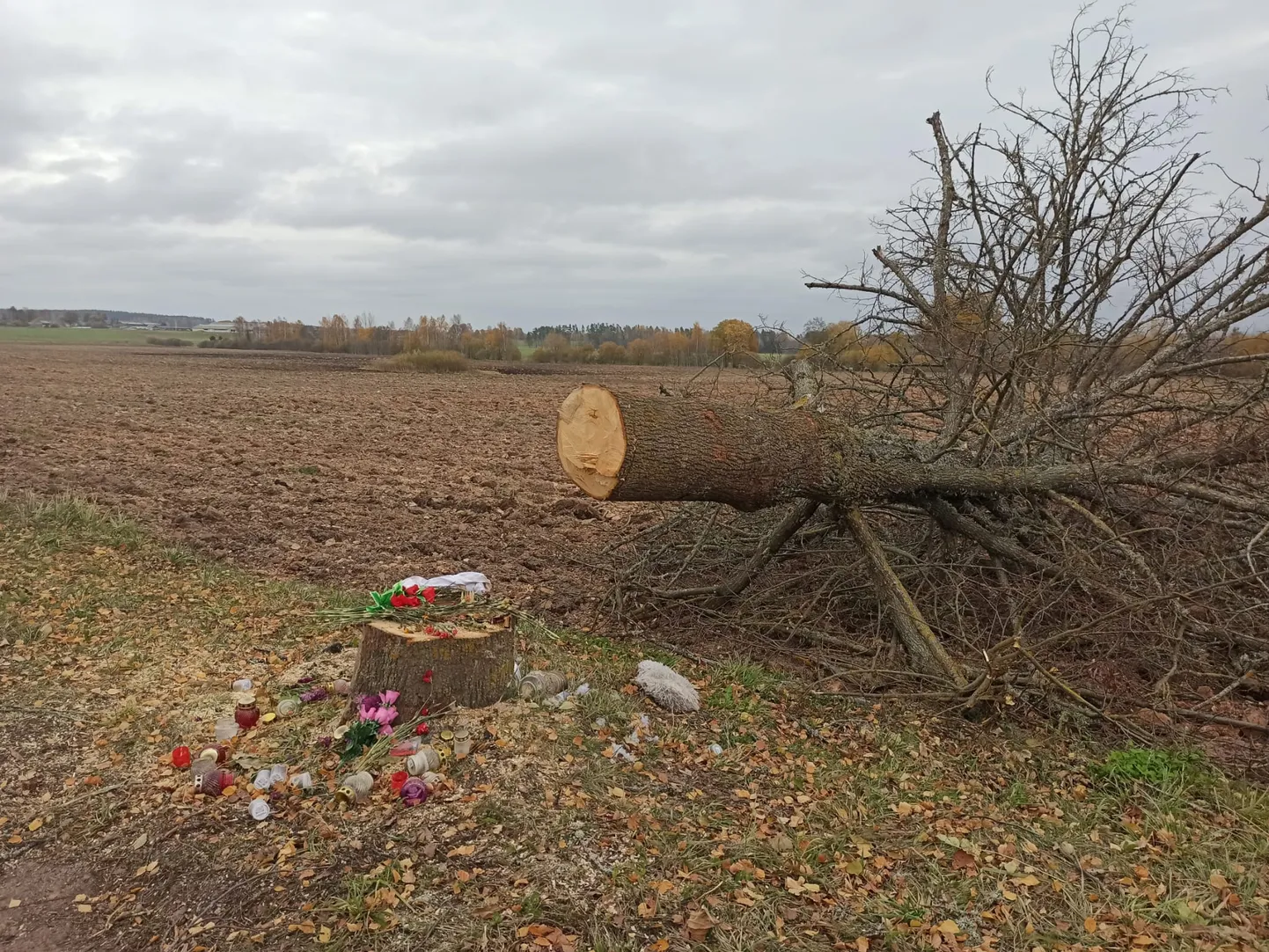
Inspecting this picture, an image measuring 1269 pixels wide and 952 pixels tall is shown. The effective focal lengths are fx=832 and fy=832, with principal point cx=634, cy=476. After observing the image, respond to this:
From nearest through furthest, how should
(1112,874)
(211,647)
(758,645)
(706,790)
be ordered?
(1112,874), (706,790), (211,647), (758,645)

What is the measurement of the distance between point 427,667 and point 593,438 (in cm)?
125

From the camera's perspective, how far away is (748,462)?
13.6ft

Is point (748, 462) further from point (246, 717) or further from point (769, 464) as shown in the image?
point (246, 717)

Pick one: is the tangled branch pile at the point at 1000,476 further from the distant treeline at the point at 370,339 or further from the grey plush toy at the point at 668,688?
the distant treeline at the point at 370,339

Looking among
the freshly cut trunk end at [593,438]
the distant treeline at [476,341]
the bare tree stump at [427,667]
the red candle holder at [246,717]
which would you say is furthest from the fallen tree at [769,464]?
the distant treeline at [476,341]

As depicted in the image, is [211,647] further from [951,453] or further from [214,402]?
[214,402]

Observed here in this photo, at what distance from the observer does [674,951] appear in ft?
8.16

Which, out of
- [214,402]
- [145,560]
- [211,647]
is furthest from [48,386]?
[211,647]

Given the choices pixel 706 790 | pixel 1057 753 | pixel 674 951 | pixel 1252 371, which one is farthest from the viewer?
pixel 1252 371

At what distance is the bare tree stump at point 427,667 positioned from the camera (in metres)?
3.63

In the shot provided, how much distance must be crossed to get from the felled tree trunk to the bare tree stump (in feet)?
2.94

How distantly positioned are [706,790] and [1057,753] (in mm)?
1692

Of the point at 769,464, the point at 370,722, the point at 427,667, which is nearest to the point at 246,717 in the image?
the point at 370,722

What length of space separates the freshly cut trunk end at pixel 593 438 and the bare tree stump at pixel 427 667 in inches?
33.0
